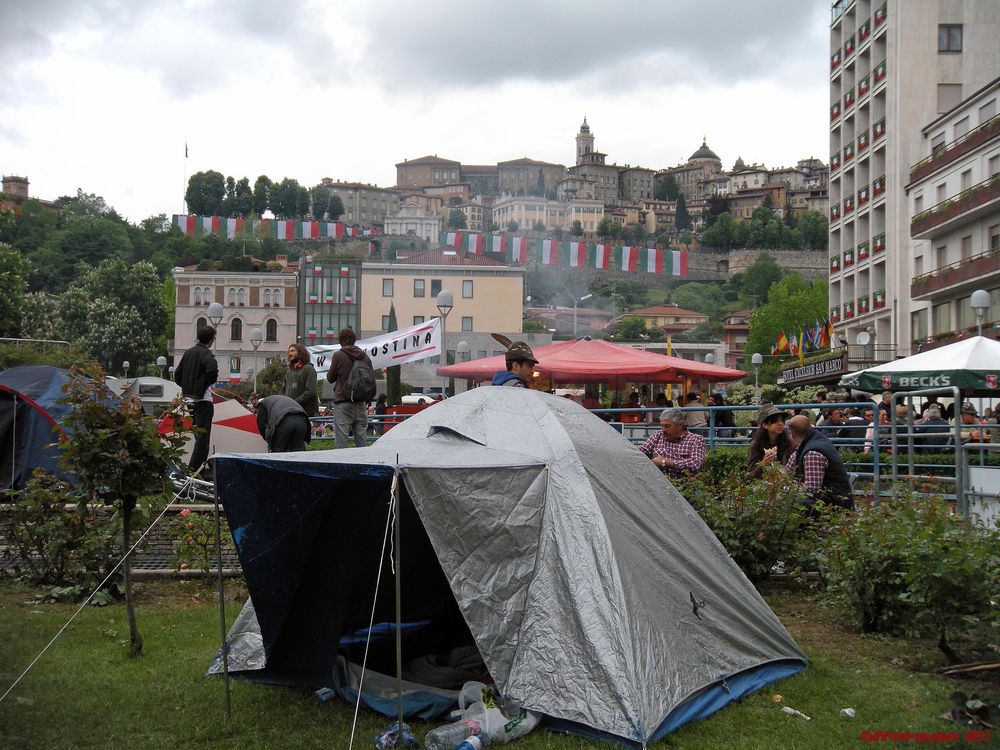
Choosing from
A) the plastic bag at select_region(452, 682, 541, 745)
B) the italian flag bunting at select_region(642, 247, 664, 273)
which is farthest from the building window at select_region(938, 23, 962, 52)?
the plastic bag at select_region(452, 682, 541, 745)

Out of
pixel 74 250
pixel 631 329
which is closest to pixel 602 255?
pixel 631 329

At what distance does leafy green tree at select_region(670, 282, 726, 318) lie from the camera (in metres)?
128

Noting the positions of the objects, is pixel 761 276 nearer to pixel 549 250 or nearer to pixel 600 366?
pixel 549 250

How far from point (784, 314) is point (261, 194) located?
9618cm

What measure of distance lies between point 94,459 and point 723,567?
4.05 m

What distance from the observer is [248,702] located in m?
5.96

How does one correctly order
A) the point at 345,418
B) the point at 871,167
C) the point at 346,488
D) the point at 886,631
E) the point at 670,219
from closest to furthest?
the point at 346,488 → the point at 886,631 → the point at 345,418 → the point at 871,167 → the point at 670,219

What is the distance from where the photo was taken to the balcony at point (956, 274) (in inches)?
1436

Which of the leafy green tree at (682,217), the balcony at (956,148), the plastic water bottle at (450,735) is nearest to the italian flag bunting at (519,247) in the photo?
the balcony at (956,148)

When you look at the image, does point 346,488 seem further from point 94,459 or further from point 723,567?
point 723,567

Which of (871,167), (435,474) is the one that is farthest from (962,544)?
(871,167)

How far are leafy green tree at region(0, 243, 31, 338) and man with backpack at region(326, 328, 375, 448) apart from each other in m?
29.3

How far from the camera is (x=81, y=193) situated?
157750 millimetres

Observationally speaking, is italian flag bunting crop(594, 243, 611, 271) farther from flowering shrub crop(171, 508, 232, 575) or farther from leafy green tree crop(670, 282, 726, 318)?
leafy green tree crop(670, 282, 726, 318)
